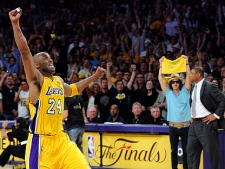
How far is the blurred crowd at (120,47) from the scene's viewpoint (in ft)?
42.0

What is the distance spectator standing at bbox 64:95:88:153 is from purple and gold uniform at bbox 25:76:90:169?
16.8 ft

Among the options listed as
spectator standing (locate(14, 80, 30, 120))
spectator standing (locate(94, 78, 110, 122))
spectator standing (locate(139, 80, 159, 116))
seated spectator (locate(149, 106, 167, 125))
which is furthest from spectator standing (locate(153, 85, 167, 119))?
spectator standing (locate(14, 80, 30, 120))

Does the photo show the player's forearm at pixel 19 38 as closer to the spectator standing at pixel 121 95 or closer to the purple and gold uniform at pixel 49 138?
the purple and gold uniform at pixel 49 138

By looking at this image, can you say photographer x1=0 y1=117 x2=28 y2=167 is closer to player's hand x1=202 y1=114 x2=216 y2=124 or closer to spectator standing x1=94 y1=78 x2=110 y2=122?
spectator standing x1=94 y1=78 x2=110 y2=122

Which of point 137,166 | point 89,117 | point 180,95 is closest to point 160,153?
point 137,166

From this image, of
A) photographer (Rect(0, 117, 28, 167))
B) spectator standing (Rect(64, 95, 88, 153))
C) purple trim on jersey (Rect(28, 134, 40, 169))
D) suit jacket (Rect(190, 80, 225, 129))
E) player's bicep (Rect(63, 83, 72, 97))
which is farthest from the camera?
spectator standing (Rect(64, 95, 88, 153))

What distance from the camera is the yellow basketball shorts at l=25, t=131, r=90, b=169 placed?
241 inches

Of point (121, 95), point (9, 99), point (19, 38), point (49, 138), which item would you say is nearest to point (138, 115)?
point (121, 95)

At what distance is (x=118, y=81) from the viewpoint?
1286cm

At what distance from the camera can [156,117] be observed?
1173 centimetres

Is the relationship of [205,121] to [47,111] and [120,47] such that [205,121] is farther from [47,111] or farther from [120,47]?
[120,47]

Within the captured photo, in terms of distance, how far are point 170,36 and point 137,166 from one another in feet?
17.3

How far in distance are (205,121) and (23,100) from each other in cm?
599

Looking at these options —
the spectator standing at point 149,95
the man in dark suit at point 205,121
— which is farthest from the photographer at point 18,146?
the man in dark suit at point 205,121
